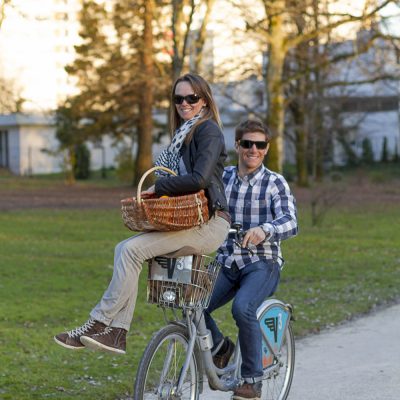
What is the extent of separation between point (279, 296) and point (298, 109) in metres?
32.3

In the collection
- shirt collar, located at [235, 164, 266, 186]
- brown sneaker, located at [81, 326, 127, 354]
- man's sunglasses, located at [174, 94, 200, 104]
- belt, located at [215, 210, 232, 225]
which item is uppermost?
→ man's sunglasses, located at [174, 94, 200, 104]

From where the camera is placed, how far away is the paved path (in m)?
6.80

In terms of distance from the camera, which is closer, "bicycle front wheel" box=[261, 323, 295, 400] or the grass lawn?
"bicycle front wheel" box=[261, 323, 295, 400]

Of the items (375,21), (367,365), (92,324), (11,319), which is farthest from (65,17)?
(92,324)

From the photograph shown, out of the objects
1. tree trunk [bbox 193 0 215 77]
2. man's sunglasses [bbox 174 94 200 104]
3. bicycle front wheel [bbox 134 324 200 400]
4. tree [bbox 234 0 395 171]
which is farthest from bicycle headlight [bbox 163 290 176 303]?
tree trunk [bbox 193 0 215 77]

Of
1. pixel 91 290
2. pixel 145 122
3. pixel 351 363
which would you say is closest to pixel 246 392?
pixel 351 363

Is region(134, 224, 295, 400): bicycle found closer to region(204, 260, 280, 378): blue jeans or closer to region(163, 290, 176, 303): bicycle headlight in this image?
region(163, 290, 176, 303): bicycle headlight

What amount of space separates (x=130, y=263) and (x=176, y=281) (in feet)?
0.95

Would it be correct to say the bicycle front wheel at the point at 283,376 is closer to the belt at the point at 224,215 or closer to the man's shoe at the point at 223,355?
the man's shoe at the point at 223,355

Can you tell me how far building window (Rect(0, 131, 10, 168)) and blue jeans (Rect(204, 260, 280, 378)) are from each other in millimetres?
64416

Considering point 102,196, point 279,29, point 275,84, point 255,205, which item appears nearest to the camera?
point 255,205

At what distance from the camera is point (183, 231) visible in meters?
5.18

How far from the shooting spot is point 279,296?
1184cm

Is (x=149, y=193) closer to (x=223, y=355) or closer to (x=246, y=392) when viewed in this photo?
(x=223, y=355)
